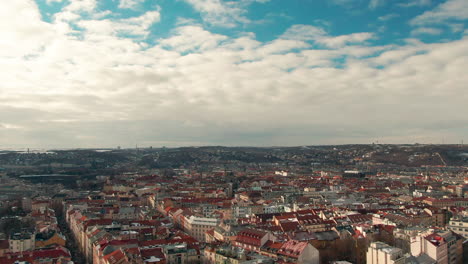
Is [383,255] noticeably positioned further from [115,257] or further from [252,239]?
[115,257]

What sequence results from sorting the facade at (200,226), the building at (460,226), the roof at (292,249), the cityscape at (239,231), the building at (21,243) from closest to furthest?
the roof at (292,249)
the cityscape at (239,231)
the building at (21,243)
the building at (460,226)
the facade at (200,226)

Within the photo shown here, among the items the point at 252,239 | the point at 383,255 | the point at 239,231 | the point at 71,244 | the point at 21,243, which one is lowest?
the point at 71,244

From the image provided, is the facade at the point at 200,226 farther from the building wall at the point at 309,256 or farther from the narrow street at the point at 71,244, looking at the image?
the building wall at the point at 309,256

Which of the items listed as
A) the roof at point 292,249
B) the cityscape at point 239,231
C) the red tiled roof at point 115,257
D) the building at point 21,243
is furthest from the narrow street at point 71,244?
the roof at point 292,249

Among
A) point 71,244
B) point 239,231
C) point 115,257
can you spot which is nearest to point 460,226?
point 239,231

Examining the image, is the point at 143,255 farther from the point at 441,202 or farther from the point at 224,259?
the point at 441,202

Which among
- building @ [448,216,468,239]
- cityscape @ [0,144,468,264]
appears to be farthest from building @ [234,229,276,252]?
building @ [448,216,468,239]

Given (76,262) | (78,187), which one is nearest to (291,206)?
(76,262)

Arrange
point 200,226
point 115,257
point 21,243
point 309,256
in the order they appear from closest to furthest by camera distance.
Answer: point 115,257 → point 309,256 → point 21,243 → point 200,226
